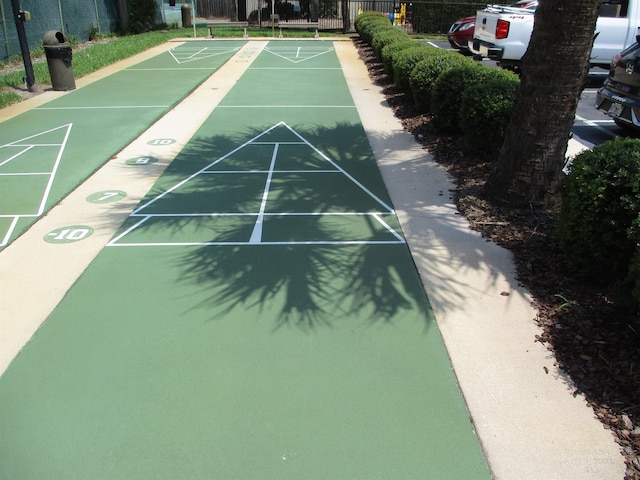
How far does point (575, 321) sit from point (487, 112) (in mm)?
4142

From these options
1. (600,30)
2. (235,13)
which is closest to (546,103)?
(600,30)

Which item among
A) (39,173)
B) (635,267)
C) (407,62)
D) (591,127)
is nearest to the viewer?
(635,267)

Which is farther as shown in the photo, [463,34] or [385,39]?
[463,34]

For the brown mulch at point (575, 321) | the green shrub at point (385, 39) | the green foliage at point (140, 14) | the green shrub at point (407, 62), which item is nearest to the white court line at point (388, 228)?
the brown mulch at point (575, 321)

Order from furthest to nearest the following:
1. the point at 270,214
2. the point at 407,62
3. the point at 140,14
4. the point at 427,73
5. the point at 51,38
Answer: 1. the point at 140,14
2. the point at 51,38
3. the point at 407,62
4. the point at 427,73
5. the point at 270,214

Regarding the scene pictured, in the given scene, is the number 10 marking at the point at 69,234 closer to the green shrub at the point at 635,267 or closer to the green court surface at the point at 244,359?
the green court surface at the point at 244,359

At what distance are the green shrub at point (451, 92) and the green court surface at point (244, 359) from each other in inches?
120

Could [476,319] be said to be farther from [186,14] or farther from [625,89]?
[186,14]

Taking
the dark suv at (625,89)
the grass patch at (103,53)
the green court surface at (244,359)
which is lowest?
the green court surface at (244,359)

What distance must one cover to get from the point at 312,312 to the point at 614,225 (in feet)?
8.34

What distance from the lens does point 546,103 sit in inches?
234

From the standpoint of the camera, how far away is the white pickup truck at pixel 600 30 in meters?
14.1

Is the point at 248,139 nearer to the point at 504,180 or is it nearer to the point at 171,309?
the point at 504,180

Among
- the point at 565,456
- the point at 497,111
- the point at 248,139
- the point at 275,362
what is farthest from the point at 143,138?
the point at 565,456
